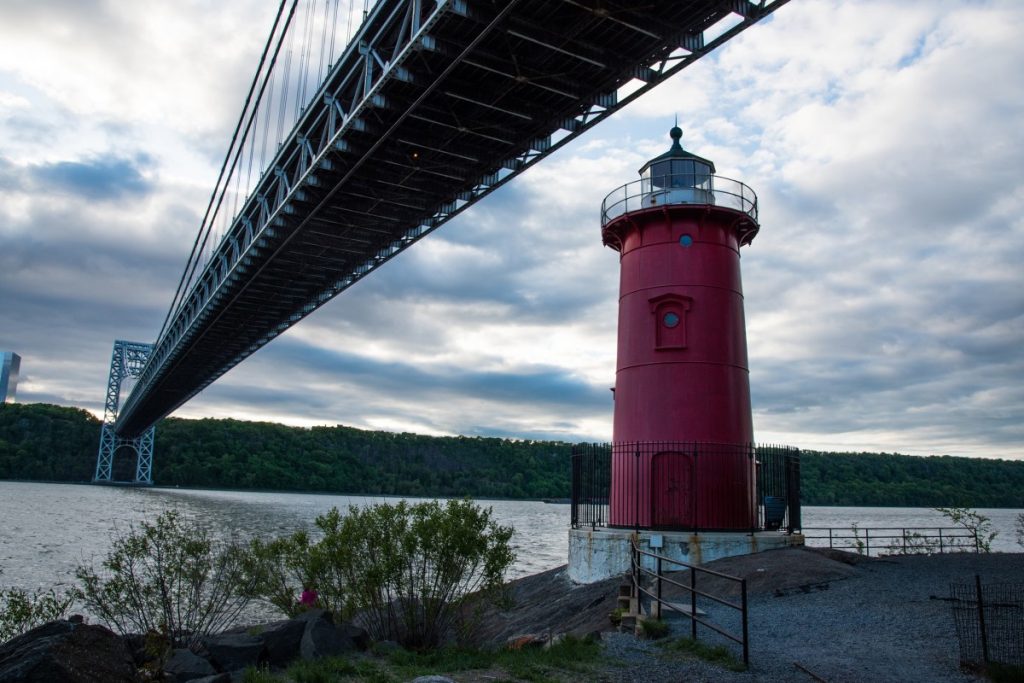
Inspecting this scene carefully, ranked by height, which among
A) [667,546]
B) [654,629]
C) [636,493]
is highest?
[636,493]

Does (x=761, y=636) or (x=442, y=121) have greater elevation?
(x=442, y=121)

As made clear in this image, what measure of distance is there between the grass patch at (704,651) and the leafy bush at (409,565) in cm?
299

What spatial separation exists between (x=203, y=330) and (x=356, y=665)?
29677 millimetres

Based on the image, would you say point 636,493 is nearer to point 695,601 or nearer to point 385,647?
point 695,601

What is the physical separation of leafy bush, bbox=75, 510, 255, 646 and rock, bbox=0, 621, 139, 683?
2.36m

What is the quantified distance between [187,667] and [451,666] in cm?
310

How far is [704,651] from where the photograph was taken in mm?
7863

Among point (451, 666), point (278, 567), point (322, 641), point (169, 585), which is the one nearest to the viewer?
point (451, 666)

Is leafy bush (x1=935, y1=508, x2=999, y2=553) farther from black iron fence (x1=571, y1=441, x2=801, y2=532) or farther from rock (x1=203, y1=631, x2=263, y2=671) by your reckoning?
rock (x1=203, y1=631, x2=263, y2=671)

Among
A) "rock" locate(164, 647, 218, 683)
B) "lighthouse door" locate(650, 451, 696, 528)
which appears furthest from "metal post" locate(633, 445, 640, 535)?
"rock" locate(164, 647, 218, 683)

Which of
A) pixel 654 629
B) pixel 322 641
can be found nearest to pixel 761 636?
pixel 654 629

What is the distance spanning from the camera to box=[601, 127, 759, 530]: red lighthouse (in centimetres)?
1505

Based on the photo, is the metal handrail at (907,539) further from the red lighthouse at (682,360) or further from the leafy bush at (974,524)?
the red lighthouse at (682,360)

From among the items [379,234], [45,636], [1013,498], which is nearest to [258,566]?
[45,636]
